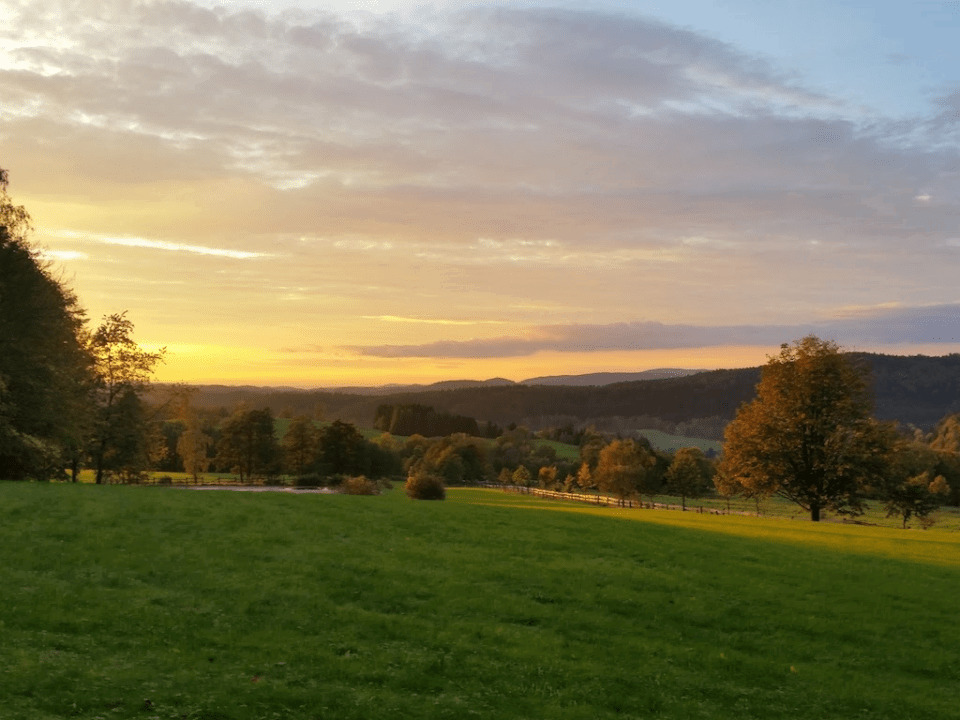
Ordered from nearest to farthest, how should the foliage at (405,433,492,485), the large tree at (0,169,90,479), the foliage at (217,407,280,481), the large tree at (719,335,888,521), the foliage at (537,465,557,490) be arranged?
1. the large tree at (0,169,90,479)
2. the large tree at (719,335,888,521)
3. the foliage at (217,407,280,481)
4. the foliage at (405,433,492,485)
5. the foliage at (537,465,557,490)

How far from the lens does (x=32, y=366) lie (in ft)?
156

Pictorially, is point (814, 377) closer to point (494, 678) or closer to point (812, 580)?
point (812, 580)

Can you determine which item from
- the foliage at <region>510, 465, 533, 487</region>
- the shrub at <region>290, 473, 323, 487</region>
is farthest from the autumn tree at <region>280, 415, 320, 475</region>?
the foliage at <region>510, 465, 533, 487</region>

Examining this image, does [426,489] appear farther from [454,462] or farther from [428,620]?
[454,462]

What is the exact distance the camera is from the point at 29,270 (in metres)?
49.6

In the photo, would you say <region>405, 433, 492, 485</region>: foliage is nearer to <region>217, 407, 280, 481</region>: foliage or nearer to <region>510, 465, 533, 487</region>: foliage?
<region>510, 465, 533, 487</region>: foliage

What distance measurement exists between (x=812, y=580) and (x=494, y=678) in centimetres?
1554

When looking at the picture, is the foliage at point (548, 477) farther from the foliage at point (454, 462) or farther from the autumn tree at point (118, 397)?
the autumn tree at point (118, 397)

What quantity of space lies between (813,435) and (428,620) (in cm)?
4625

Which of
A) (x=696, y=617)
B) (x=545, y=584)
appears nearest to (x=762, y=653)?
(x=696, y=617)

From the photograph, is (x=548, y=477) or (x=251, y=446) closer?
(x=251, y=446)

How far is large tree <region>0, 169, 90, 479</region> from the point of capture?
46375mm

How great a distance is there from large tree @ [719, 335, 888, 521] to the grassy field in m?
25.9

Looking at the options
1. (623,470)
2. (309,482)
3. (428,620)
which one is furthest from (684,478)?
(428,620)
